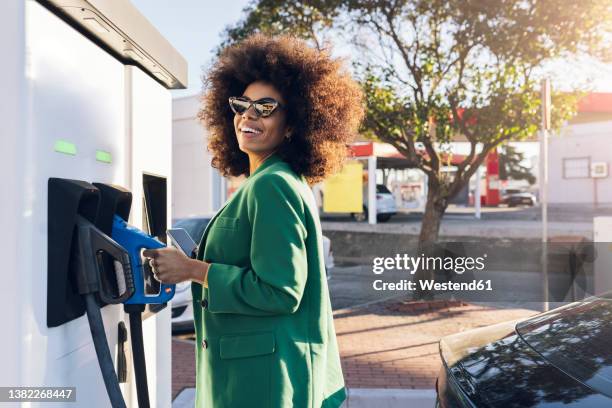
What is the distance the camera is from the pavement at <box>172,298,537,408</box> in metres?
4.46

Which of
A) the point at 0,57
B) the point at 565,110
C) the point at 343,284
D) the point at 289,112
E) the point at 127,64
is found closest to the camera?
the point at 0,57

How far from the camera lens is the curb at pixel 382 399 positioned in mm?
4281

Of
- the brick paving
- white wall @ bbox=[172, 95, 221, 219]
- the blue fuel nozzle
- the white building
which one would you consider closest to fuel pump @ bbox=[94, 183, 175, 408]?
the blue fuel nozzle

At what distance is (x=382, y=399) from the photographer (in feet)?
14.2

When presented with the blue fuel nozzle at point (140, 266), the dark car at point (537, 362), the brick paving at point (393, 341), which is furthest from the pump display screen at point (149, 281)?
the brick paving at point (393, 341)

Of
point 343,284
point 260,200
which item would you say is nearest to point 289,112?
point 260,200

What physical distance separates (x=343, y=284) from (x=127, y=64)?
9.44m

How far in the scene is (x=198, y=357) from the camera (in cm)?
193

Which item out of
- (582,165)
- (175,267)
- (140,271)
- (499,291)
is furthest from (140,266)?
(582,165)

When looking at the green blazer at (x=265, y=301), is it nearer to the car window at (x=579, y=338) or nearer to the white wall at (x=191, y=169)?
the car window at (x=579, y=338)

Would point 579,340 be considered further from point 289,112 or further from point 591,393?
point 289,112

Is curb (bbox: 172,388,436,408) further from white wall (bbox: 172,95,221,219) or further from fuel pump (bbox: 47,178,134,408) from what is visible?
white wall (bbox: 172,95,221,219)

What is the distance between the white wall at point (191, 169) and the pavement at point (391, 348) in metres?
9.68

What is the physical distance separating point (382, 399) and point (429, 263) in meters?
4.56
